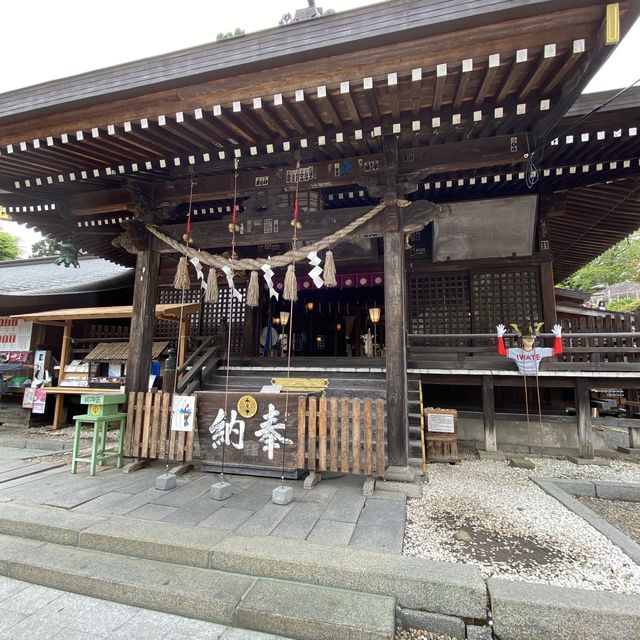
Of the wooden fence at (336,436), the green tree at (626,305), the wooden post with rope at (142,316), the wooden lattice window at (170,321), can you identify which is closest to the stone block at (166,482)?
the wooden fence at (336,436)

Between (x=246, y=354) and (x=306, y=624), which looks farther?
(x=246, y=354)

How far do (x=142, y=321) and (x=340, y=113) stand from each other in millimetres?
4301

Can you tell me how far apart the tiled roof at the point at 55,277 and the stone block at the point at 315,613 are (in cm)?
987

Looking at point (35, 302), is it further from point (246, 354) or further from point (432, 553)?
point (432, 553)

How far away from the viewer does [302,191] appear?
17.6 feet

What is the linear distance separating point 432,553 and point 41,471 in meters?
5.24

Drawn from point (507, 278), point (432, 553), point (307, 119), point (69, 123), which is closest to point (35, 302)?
point (69, 123)

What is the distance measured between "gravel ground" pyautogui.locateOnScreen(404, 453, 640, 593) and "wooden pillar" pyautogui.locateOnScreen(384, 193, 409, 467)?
691 millimetres

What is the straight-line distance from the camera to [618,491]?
4445 mm

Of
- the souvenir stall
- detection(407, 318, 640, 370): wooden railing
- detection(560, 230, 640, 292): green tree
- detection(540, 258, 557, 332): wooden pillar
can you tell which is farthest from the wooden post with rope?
detection(560, 230, 640, 292): green tree

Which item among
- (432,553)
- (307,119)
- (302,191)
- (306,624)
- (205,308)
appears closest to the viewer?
(306,624)

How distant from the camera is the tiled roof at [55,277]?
1007 centimetres

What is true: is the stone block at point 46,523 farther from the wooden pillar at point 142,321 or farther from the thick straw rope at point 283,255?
the thick straw rope at point 283,255

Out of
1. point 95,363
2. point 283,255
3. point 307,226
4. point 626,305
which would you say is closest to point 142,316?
point 283,255
